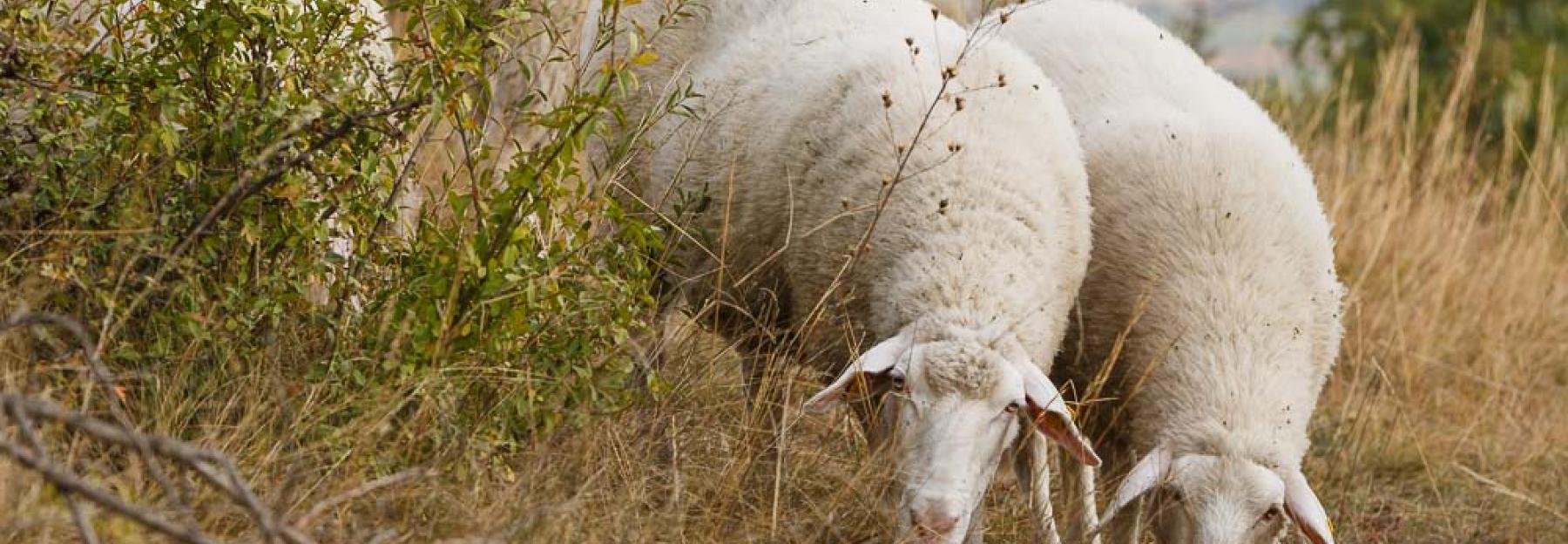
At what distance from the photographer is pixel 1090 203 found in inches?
197

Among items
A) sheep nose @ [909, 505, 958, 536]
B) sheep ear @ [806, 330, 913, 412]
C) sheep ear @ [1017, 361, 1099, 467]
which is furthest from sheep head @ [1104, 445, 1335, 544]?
sheep ear @ [806, 330, 913, 412]

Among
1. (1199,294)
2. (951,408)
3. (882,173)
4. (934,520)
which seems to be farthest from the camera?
(1199,294)

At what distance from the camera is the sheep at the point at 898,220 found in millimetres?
4090

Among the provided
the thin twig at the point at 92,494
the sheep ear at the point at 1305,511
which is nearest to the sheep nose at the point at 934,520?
the sheep ear at the point at 1305,511

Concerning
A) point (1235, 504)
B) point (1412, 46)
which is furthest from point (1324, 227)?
point (1412, 46)

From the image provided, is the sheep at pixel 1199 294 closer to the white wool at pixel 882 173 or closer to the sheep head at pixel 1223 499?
the sheep head at pixel 1223 499

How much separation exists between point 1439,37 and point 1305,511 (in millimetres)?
8252

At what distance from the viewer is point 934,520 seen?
12.8ft

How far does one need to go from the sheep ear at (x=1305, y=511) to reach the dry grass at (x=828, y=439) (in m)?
0.68

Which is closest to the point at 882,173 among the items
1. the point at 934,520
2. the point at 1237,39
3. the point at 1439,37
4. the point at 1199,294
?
the point at 1199,294

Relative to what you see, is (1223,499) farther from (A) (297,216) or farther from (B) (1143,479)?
(A) (297,216)

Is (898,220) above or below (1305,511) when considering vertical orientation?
above

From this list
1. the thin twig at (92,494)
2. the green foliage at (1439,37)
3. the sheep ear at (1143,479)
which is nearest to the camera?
the thin twig at (92,494)

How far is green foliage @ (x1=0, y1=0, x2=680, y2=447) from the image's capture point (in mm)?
3797
